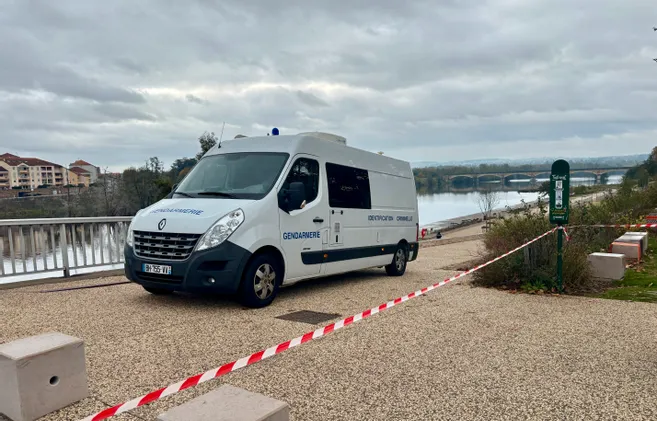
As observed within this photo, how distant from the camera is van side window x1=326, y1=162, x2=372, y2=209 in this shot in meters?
8.02

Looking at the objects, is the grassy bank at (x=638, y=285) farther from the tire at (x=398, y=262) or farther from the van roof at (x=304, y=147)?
the van roof at (x=304, y=147)

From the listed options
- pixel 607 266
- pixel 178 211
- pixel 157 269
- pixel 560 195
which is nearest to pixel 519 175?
pixel 607 266

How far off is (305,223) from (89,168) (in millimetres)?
19717

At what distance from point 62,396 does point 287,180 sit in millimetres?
4167

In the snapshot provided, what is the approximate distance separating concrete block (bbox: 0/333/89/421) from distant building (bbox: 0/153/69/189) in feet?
55.0

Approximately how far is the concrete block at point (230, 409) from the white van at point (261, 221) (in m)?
3.54

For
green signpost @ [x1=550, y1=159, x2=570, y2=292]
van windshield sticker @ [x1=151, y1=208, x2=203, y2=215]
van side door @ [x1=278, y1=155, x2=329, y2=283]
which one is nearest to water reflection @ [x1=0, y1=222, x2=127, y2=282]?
van windshield sticker @ [x1=151, y1=208, x2=203, y2=215]

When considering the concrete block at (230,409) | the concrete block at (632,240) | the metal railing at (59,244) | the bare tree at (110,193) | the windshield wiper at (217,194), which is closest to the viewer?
the concrete block at (230,409)

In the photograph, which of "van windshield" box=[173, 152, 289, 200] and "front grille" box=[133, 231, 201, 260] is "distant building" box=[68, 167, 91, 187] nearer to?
"van windshield" box=[173, 152, 289, 200]

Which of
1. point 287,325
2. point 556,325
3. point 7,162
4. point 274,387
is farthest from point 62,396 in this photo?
point 7,162

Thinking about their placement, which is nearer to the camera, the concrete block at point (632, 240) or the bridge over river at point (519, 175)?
the concrete block at point (632, 240)

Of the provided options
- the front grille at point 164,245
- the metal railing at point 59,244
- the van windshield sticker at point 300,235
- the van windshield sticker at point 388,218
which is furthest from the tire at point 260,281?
the metal railing at point 59,244

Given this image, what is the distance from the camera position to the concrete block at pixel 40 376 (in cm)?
319

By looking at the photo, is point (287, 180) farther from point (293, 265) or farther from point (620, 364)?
point (620, 364)
